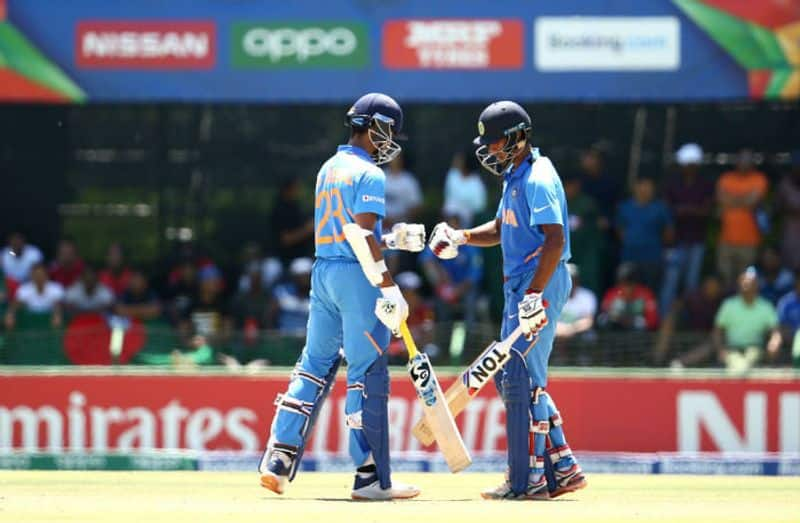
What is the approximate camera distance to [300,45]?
51.3 ft

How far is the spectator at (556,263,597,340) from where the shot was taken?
14.4 m

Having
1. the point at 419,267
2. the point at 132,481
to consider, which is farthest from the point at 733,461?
the point at 419,267

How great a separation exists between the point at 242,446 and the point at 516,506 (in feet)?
19.8

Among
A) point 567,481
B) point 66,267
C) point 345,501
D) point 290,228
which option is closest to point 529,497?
point 567,481

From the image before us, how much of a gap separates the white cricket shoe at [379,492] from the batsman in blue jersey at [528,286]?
395mm

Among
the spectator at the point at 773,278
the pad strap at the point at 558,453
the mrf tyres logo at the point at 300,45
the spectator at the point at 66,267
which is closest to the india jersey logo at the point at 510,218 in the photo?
the pad strap at the point at 558,453

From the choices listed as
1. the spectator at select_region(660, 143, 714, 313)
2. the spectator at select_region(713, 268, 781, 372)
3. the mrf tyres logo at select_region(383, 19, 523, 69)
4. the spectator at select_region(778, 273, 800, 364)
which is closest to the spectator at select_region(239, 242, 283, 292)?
the mrf tyres logo at select_region(383, 19, 523, 69)

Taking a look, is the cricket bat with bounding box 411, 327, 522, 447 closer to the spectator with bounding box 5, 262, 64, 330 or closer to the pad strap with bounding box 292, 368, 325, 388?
the pad strap with bounding box 292, 368, 325, 388

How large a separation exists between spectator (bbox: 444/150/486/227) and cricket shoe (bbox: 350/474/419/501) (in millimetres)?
7638

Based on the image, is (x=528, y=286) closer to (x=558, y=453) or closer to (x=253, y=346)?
(x=558, y=453)

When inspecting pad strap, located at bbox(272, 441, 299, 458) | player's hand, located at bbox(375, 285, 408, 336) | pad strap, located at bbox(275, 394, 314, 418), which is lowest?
pad strap, located at bbox(272, 441, 299, 458)

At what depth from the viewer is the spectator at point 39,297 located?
1562 centimetres

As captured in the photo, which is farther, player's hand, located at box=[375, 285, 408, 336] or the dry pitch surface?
player's hand, located at box=[375, 285, 408, 336]

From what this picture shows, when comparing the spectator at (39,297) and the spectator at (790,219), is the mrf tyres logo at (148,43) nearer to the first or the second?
the spectator at (39,297)
